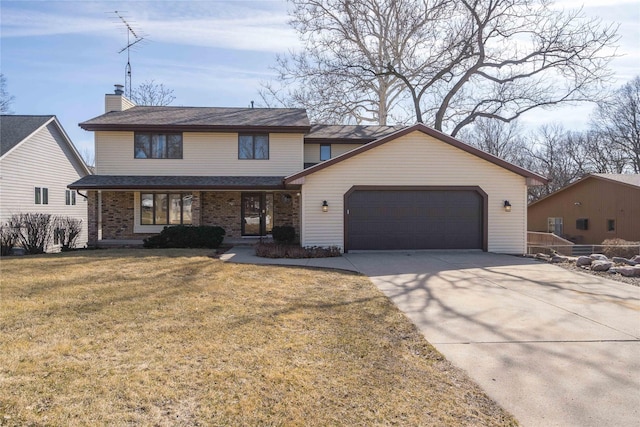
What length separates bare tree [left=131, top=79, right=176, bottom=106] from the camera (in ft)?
107

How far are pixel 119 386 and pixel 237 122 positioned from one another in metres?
14.7

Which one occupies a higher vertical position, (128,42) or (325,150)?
(128,42)

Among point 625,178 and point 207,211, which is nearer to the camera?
point 207,211

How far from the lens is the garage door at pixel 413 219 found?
13.6m

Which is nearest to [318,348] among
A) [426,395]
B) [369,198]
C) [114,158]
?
[426,395]

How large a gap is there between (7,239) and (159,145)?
6406mm

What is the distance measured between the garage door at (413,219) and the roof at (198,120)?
16.8 ft

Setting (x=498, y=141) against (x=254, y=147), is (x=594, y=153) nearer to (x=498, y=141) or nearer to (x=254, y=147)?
(x=498, y=141)

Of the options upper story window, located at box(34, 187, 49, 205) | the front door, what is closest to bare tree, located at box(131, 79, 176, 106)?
upper story window, located at box(34, 187, 49, 205)

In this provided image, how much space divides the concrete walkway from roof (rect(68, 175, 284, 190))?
715 centimetres

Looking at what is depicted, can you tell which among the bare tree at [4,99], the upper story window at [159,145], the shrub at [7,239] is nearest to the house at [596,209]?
the upper story window at [159,145]

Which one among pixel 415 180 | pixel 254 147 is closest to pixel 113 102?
pixel 254 147

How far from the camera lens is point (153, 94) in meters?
33.1

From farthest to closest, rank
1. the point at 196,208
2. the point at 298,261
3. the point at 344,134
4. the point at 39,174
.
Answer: the point at 39,174
the point at 344,134
the point at 196,208
the point at 298,261
